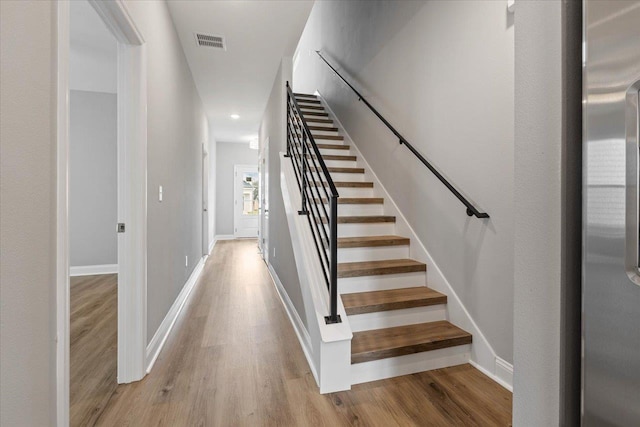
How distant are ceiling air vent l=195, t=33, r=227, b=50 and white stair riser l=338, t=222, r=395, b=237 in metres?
2.29

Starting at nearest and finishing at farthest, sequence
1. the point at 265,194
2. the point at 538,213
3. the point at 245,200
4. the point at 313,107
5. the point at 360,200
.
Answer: the point at 538,213 → the point at 360,200 → the point at 313,107 → the point at 265,194 → the point at 245,200

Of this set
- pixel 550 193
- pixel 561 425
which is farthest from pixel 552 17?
pixel 561 425

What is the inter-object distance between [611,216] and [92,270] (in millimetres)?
6016

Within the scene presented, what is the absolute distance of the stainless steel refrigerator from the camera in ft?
1.63

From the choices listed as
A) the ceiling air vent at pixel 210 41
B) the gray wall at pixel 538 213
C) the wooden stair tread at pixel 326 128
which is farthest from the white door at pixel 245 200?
the gray wall at pixel 538 213

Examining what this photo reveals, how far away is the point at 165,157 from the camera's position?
251cm

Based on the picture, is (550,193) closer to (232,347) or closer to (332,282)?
(332,282)

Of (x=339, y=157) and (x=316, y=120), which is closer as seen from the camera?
(x=339, y=157)

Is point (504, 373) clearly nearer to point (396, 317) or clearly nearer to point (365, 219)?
point (396, 317)

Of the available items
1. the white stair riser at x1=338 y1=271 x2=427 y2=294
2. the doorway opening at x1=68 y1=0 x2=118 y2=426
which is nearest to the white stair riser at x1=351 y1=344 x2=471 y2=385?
the white stair riser at x1=338 y1=271 x2=427 y2=294

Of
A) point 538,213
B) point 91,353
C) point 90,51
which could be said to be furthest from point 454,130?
point 90,51

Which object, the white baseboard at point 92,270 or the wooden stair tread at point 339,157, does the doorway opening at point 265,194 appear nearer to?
the wooden stair tread at point 339,157

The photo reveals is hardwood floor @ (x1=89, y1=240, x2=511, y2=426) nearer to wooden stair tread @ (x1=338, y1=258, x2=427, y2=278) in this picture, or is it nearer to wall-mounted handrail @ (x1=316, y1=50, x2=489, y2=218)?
wooden stair tread @ (x1=338, y1=258, x2=427, y2=278)

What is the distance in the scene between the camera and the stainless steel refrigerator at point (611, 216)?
0.50 metres
